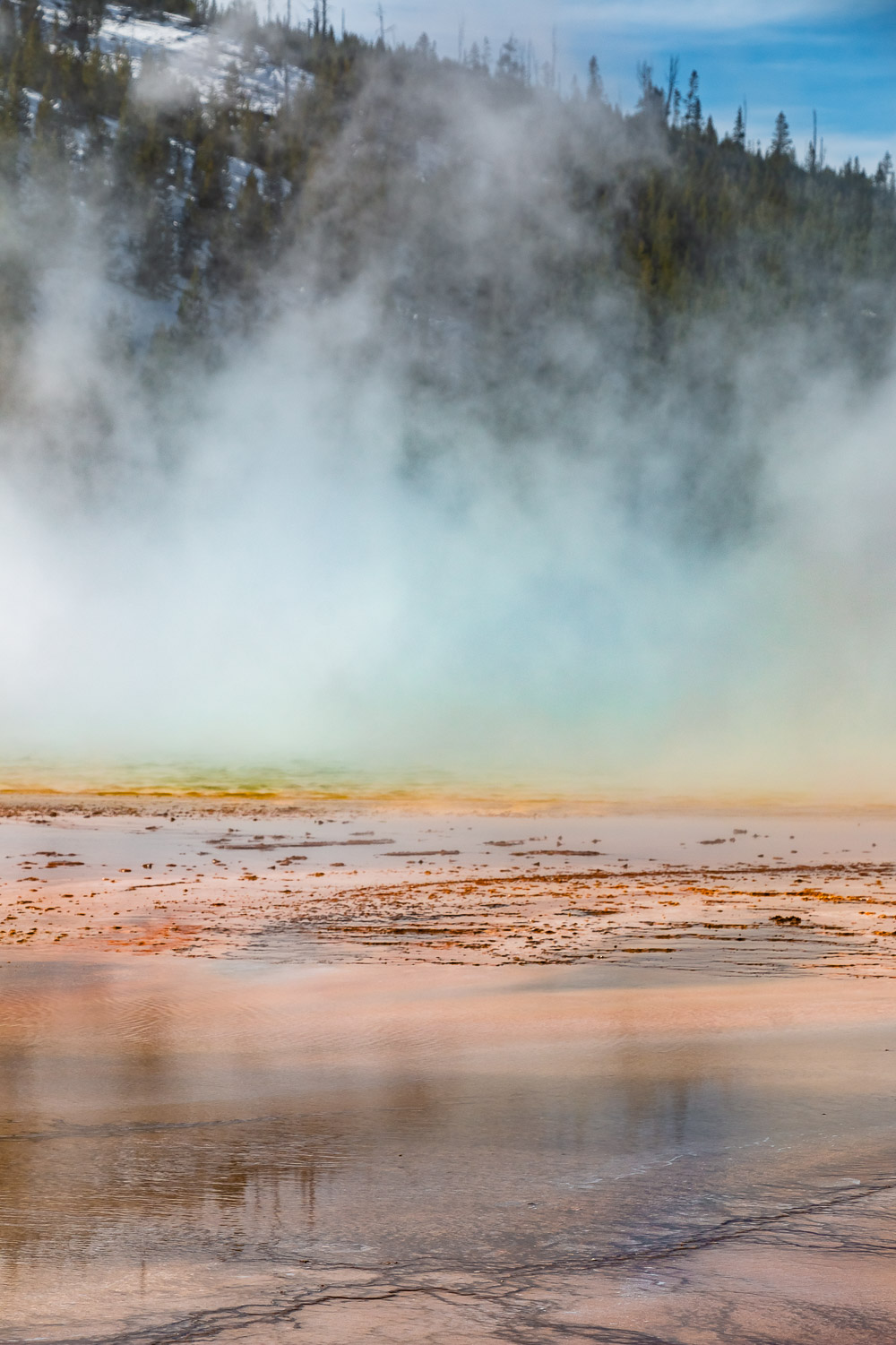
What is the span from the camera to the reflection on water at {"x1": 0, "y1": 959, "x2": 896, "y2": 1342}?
10.9ft

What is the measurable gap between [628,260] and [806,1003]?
62.9m

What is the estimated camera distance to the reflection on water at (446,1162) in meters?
3.33

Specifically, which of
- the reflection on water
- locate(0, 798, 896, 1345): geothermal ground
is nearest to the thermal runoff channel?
locate(0, 798, 896, 1345): geothermal ground

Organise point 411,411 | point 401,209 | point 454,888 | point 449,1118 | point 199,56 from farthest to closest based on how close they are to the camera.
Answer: point 199,56 → point 401,209 → point 411,411 → point 454,888 → point 449,1118

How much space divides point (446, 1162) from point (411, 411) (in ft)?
181

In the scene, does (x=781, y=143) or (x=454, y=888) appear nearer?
(x=454, y=888)

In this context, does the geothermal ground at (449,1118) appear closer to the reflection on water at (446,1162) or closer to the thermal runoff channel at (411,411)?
the reflection on water at (446,1162)

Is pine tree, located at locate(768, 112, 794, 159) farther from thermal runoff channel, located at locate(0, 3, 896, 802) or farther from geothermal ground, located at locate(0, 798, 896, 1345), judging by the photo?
geothermal ground, located at locate(0, 798, 896, 1345)

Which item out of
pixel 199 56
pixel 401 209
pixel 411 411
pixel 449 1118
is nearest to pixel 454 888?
pixel 449 1118

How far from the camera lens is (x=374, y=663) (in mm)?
44031

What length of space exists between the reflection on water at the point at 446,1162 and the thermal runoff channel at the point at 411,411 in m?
28.7

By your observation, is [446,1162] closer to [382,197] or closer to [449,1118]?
[449,1118]

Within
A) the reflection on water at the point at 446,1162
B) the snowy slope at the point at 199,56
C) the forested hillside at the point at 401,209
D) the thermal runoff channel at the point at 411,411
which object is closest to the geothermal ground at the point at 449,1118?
the reflection on water at the point at 446,1162

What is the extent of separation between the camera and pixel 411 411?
5797cm
